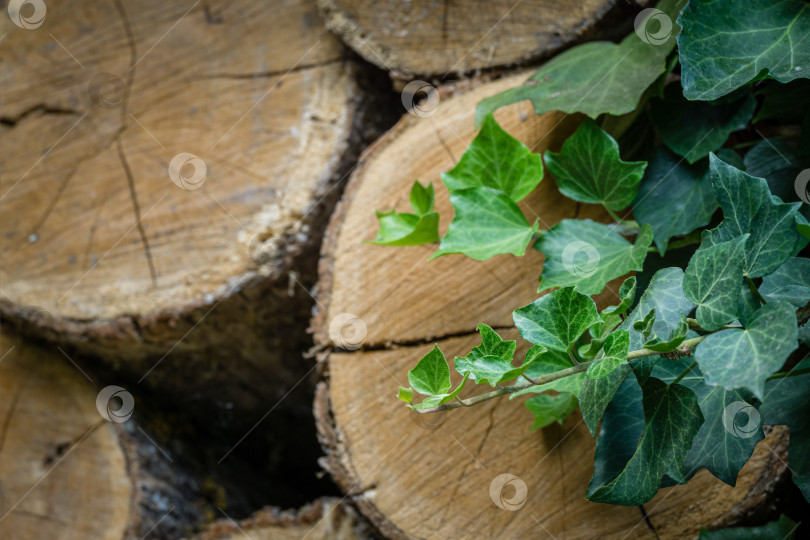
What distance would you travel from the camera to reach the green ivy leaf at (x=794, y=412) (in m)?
0.73

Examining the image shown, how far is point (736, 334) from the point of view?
0.58 metres

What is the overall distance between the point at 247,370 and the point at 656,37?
1.05 metres

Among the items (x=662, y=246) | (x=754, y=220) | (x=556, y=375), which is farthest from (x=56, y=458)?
(x=754, y=220)

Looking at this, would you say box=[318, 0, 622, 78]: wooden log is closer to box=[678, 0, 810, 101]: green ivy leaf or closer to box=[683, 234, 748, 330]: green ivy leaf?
box=[678, 0, 810, 101]: green ivy leaf

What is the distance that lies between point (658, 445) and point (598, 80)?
51 centimetres

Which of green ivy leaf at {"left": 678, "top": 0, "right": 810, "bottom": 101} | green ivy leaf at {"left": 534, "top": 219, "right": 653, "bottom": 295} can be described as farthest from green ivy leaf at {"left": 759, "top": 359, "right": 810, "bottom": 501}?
green ivy leaf at {"left": 678, "top": 0, "right": 810, "bottom": 101}

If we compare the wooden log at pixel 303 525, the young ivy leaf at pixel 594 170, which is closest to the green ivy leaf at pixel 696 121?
the young ivy leaf at pixel 594 170

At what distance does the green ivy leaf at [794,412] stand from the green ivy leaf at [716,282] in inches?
8.9

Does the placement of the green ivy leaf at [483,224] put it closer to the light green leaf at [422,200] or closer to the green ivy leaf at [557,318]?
the light green leaf at [422,200]

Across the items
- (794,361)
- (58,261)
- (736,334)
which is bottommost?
(794,361)

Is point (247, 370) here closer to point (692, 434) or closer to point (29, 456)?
point (29, 456)

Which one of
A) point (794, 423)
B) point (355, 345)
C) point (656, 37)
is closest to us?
point (794, 423)

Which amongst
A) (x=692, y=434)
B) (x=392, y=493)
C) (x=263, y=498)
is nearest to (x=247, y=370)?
(x=263, y=498)

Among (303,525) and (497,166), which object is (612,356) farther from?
(303,525)
